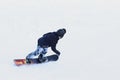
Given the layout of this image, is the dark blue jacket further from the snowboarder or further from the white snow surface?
the white snow surface

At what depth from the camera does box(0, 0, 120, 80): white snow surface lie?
5.92 m

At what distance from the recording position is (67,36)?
7129mm

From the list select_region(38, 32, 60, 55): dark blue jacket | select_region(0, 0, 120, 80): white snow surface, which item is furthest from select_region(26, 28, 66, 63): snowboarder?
select_region(0, 0, 120, 80): white snow surface

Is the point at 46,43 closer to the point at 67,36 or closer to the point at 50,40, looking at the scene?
the point at 50,40

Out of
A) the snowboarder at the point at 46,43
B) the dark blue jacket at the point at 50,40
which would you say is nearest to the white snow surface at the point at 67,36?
the snowboarder at the point at 46,43

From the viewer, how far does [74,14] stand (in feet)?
27.2

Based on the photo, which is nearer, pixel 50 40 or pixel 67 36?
pixel 50 40

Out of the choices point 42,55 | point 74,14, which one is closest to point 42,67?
point 42,55

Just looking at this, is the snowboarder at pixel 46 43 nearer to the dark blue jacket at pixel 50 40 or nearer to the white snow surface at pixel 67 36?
the dark blue jacket at pixel 50 40

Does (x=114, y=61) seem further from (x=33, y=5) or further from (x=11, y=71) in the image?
(x=33, y=5)

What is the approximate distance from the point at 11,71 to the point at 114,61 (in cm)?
125

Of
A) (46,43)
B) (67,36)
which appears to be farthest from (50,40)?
(67,36)

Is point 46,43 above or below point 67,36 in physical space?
below

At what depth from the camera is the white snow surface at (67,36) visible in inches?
233
